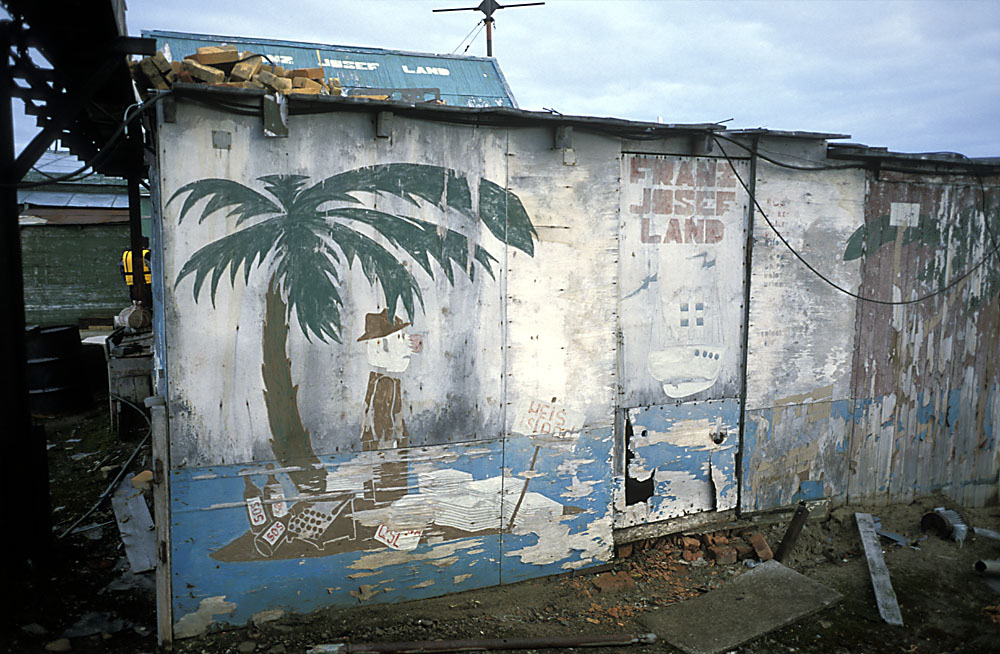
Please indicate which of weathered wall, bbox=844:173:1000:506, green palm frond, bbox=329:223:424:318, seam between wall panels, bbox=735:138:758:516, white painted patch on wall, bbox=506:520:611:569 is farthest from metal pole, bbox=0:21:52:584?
weathered wall, bbox=844:173:1000:506

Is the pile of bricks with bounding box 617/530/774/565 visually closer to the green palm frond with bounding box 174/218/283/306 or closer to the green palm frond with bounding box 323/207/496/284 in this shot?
the green palm frond with bounding box 323/207/496/284

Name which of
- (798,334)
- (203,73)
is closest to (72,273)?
(203,73)

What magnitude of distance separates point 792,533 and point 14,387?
21.2 ft

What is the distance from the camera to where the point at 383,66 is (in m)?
13.0

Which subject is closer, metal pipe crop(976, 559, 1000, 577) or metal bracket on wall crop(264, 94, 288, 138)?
metal bracket on wall crop(264, 94, 288, 138)

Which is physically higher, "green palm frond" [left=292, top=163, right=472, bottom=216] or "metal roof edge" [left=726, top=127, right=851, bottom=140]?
"metal roof edge" [left=726, top=127, right=851, bottom=140]

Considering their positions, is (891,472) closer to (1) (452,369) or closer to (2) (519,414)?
(2) (519,414)

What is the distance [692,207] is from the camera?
530cm

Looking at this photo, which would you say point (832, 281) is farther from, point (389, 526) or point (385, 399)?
point (389, 526)

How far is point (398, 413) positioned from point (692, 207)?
2.95 meters

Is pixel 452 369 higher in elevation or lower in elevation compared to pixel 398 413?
higher

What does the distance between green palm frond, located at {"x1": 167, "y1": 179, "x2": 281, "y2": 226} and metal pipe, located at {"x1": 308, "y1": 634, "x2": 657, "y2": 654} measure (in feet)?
9.25

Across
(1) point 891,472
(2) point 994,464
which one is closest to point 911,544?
(1) point 891,472

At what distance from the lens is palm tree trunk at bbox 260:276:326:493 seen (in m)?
4.18
